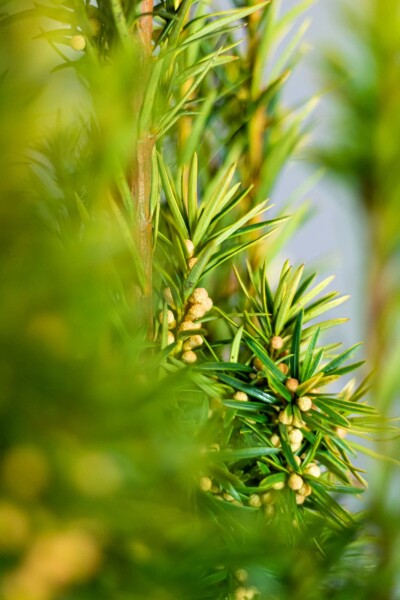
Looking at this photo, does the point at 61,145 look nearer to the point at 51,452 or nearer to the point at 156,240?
the point at 156,240

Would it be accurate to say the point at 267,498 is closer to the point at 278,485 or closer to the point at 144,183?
the point at 278,485

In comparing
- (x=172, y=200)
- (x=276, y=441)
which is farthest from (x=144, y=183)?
(x=276, y=441)

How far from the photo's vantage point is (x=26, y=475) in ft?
0.46

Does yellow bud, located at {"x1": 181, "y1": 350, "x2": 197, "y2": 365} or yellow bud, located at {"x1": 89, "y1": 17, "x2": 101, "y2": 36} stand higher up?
yellow bud, located at {"x1": 89, "y1": 17, "x2": 101, "y2": 36}

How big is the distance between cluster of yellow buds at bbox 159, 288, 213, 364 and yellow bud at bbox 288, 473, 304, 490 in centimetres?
6

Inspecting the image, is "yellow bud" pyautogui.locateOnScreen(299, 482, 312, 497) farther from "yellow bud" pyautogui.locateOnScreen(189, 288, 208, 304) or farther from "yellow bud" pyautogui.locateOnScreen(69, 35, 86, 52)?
"yellow bud" pyautogui.locateOnScreen(69, 35, 86, 52)

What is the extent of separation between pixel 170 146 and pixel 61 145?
0.30ft

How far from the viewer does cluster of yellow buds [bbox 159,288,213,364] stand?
0.30 meters

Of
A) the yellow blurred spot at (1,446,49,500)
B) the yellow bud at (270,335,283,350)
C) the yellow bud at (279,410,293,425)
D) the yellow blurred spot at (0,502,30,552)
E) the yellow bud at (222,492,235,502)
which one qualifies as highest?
the yellow blurred spot at (1,446,49,500)

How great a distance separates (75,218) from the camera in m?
0.26

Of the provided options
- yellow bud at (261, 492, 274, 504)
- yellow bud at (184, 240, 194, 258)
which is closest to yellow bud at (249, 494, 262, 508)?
yellow bud at (261, 492, 274, 504)

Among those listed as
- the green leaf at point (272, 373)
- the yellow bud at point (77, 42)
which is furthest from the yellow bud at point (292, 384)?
the yellow bud at point (77, 42)

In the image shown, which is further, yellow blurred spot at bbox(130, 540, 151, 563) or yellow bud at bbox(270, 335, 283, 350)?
yellow bud at bbox(270, 335, 283, 350)

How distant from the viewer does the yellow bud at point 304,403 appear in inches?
11.6
